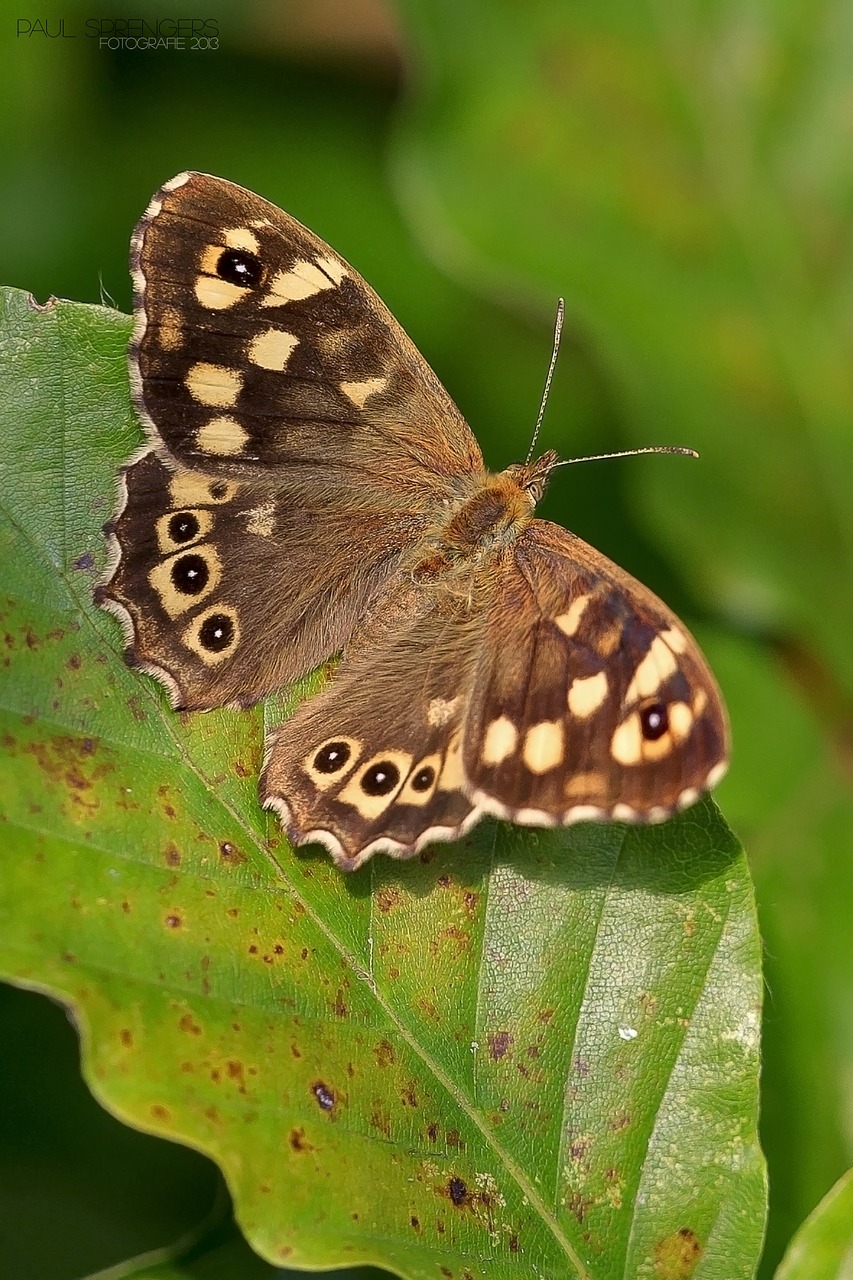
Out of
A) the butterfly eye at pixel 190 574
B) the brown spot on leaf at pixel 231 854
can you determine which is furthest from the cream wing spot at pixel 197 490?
the brown spot on leaf at pixel 231 854

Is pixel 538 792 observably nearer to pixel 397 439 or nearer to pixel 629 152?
pixel 397 439

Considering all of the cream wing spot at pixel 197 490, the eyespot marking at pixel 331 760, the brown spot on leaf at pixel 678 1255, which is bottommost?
the brown spot on leaf at pixel 678 1255

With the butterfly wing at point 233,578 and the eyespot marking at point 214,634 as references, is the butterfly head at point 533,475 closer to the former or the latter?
the butterfly wing at point 233,578

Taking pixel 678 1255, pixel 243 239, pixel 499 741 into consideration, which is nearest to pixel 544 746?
pixel 499 741

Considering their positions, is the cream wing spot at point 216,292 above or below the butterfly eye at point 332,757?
above

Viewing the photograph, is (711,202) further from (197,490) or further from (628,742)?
(628,742)

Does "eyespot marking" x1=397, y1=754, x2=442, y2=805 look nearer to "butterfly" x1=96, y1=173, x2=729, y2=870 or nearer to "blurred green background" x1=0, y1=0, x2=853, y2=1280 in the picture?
"butterfly" x1=96, y1=173, x2=729, y2=870

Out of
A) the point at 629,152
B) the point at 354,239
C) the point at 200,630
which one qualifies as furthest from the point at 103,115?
the point at 200,630
